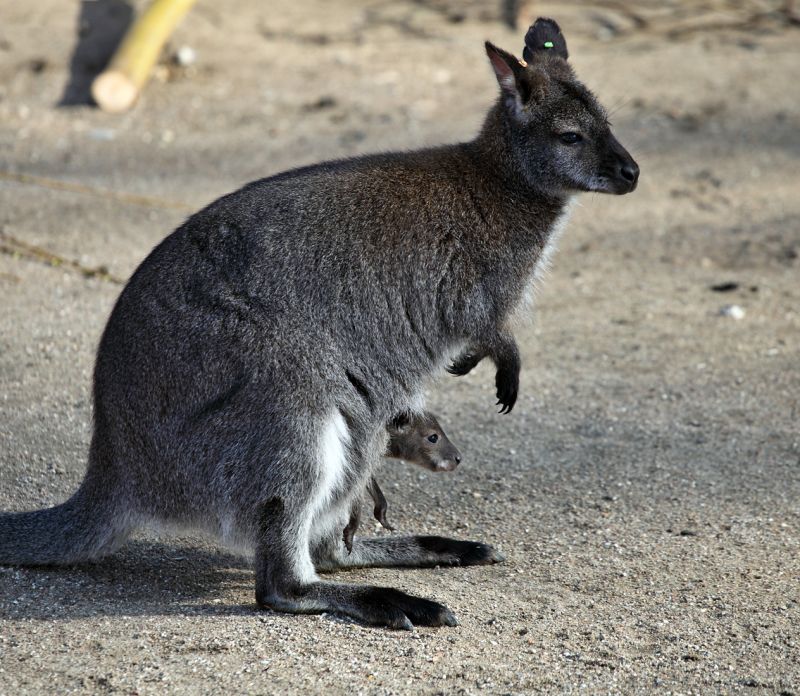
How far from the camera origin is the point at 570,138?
13.8 ft

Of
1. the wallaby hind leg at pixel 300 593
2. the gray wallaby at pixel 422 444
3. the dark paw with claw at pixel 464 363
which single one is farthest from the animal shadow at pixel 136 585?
the dark paw with claw at pixel 464 363

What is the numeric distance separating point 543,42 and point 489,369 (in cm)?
198

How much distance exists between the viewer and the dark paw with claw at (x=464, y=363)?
4.20m

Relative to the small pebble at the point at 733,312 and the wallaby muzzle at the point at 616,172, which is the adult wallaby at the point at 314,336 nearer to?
the wallaby muzzle at the point at 616,172

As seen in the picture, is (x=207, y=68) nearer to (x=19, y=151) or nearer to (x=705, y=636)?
(x=19, y=151)

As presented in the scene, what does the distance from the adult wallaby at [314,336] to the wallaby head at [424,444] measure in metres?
0.35

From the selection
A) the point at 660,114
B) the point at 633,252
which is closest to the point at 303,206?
the point at 633,252

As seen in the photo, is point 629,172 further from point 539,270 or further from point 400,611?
point 400,611

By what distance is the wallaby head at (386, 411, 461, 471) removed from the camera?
14.8ft

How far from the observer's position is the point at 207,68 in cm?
976

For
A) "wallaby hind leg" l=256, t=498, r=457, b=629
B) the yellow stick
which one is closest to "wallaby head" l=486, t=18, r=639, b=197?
"wallaby hind leg" l=256, t=498, r=457, b=629

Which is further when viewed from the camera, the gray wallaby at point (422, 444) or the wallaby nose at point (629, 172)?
the gray wallaby at point (422, 444)

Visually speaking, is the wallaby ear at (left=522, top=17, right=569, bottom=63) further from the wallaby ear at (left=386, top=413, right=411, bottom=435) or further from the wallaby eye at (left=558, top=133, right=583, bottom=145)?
the wallaby ear at (left=386, top=413, right=411, bottom=435)

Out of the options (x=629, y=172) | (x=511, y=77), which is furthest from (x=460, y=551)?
(x=511, y=77)
